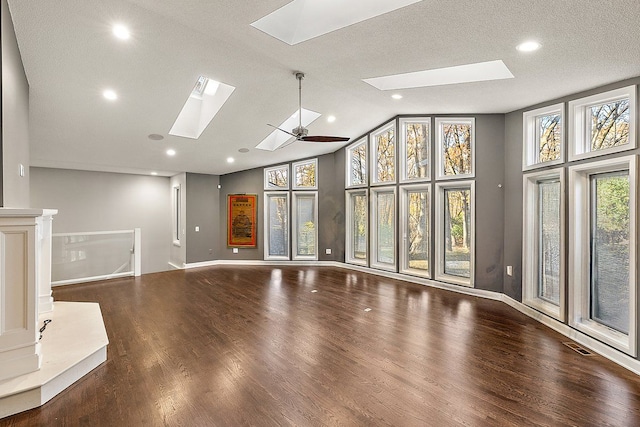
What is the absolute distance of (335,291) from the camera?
18.2 feet

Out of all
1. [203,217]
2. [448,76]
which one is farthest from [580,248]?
[203,217]

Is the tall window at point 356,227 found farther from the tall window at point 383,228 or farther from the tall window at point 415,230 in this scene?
the tall window at point 415,230

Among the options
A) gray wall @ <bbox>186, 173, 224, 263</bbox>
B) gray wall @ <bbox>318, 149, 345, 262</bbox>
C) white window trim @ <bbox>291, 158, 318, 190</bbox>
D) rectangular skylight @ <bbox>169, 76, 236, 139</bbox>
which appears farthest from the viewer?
gray wall @ <bbox>186, 173, 224, 263</bbox>

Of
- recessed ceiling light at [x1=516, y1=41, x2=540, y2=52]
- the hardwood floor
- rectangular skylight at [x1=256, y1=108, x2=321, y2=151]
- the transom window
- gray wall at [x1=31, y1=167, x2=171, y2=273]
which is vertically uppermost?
rectangular skylight at [x1=256, y1=108, x2=321, y2=151]

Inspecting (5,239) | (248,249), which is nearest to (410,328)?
(5,239)

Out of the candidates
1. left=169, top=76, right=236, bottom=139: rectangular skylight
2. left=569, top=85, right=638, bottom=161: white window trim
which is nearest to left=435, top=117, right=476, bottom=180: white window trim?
left=569, top=85, right=638, bottom=161: white window trim

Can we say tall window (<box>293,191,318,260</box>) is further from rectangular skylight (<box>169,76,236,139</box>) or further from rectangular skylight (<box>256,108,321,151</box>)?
rectangular skylight (<box>169,76,236,139</box>)

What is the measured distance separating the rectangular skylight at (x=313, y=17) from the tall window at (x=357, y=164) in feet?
14.0

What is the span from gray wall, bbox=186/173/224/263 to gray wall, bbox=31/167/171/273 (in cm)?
152

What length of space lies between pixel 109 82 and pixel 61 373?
3202 millimetres

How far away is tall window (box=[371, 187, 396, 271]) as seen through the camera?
6.59m

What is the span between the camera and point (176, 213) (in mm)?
9031

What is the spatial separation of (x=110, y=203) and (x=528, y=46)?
9.70 m

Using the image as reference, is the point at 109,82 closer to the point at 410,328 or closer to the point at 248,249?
the point at 410,328
